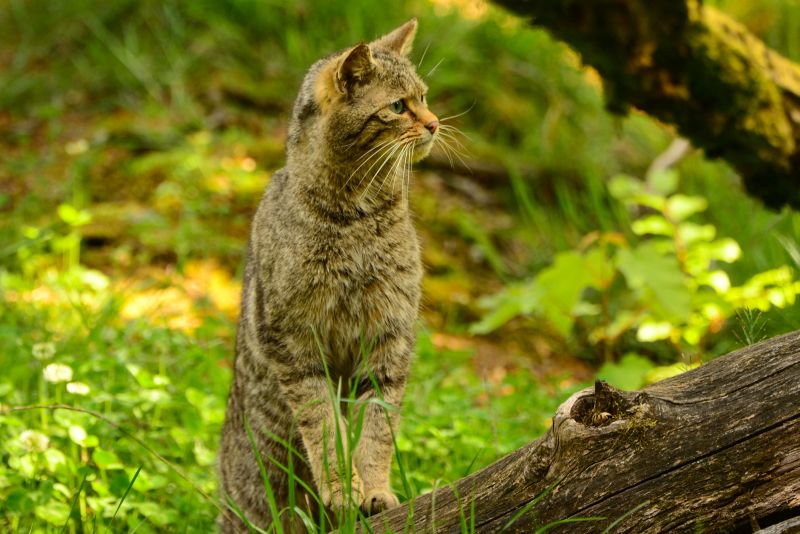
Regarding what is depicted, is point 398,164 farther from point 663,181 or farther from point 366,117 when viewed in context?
point 663,181

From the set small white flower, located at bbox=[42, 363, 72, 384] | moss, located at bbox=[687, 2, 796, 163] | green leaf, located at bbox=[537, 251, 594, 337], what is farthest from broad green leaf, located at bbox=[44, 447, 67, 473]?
moss, located at bbox=[687, 2, 796, 163]

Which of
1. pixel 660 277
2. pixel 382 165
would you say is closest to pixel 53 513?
pixel 382 165

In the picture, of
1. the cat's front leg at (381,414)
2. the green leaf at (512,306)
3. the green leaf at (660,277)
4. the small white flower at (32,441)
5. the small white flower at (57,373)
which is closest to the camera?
the cat's front leg at (381,414)

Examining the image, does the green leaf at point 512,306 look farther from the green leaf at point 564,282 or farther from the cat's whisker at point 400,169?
the cat's whisker at point 400,169

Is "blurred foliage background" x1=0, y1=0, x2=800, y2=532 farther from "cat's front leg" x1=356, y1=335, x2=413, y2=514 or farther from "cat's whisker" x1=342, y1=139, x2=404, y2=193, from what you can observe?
"cat's whisker" x1=342, y1=139, x2=404, y2=193

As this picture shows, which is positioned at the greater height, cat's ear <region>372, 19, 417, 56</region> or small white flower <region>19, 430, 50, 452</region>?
cat's ear <region>372, 19, 417, 56</region>

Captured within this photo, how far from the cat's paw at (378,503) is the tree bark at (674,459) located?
1.80 feet

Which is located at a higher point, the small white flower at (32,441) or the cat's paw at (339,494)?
the small white flower at (32,441)

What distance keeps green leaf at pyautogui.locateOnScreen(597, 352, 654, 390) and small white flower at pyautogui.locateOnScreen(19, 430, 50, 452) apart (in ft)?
7.69

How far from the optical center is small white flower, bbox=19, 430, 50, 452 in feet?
9.62

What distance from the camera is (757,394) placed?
6.84 feet

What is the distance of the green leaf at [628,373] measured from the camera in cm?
412

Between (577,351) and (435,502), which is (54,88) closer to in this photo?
(577,351)

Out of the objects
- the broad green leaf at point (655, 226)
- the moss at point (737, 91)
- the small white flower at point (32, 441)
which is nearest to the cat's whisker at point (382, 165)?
the small white flower at point (32, 441)
